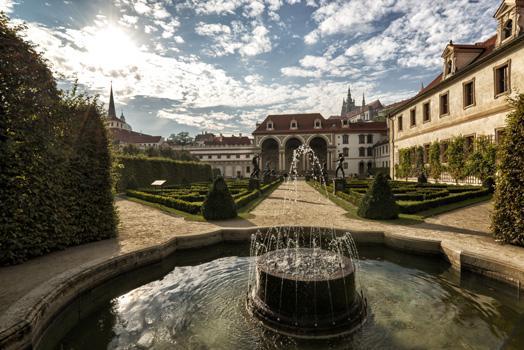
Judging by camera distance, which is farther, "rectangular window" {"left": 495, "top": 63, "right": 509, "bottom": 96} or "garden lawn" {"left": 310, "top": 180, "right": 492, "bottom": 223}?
"rectangular window" {"left": 495, "top": 63, "right": 509, "bottom": 96}

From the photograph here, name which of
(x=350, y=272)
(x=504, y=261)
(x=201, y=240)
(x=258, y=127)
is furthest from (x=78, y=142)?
(x=258, y=127)

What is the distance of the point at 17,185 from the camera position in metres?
4.91

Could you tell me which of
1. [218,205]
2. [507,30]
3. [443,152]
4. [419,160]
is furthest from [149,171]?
[507,30]

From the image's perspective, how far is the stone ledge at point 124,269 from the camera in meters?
2.86

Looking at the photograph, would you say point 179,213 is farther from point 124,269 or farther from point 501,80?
point 501,80

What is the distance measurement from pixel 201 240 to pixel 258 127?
44.9m

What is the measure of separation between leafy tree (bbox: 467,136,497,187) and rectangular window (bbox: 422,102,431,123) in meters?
6.18

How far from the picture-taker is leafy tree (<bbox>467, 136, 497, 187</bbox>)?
1418 centimetres

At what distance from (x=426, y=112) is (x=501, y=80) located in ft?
23.4

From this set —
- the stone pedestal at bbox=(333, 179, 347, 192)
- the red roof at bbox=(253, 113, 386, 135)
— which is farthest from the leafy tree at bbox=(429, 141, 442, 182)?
the red roof at bbox=(253, 113, 386, 135)

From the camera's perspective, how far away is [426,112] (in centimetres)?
2106

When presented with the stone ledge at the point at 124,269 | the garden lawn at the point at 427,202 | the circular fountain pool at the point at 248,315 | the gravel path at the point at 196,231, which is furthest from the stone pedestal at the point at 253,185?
the circular fountain pool at the point at 248,315

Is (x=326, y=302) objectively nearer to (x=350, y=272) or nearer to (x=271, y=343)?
(x=350, y=272)

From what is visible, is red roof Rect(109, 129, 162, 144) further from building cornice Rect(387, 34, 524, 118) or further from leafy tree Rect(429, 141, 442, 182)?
leafy tree Rect(429, 141, 442, 182)
